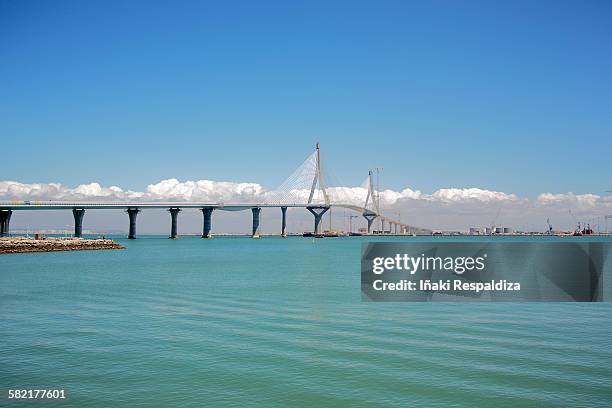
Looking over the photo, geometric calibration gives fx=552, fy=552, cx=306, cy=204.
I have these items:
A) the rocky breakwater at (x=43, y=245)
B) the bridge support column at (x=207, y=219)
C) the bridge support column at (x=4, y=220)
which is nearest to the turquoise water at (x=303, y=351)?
the rocky breakwater at (x=43, y=245)

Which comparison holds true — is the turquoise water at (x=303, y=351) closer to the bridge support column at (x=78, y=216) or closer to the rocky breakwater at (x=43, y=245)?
the rocky breakwater at (x=43, y=245)

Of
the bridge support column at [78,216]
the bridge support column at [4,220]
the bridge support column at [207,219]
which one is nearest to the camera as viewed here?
the bridge support column at [4,220]

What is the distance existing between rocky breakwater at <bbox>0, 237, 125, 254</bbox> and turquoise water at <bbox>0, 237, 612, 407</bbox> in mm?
62378

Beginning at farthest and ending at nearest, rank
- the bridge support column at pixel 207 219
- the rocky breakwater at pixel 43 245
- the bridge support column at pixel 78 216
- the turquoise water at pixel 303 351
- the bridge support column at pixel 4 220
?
1. the bridge support column at pixel 207 219
2. the bridge support column at pixel 78 216
3. the bridge support column at pixel 4 220
4. the rocky breakwater at pixel 43 245
5. the turquoise water at pixel 303 351

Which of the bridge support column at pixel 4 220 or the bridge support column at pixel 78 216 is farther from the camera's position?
the bridge support column at pixel 78 216

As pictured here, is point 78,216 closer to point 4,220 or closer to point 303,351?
point 4,220

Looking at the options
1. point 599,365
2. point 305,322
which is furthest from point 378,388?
point 305,322

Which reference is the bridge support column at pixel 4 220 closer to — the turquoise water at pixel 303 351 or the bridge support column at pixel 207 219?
the bridge support column at pixel 207 219

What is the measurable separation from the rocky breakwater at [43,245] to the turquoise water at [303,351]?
205 ft

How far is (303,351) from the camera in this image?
63.4 feet

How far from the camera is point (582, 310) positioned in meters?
29.2

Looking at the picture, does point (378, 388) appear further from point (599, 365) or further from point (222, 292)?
point (222, 292)

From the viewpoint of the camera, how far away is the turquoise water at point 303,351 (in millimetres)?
14867

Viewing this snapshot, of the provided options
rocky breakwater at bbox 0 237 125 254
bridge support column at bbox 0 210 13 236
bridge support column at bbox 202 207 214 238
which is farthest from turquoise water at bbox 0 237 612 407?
bridge support column at bbox 202 207 214 238
